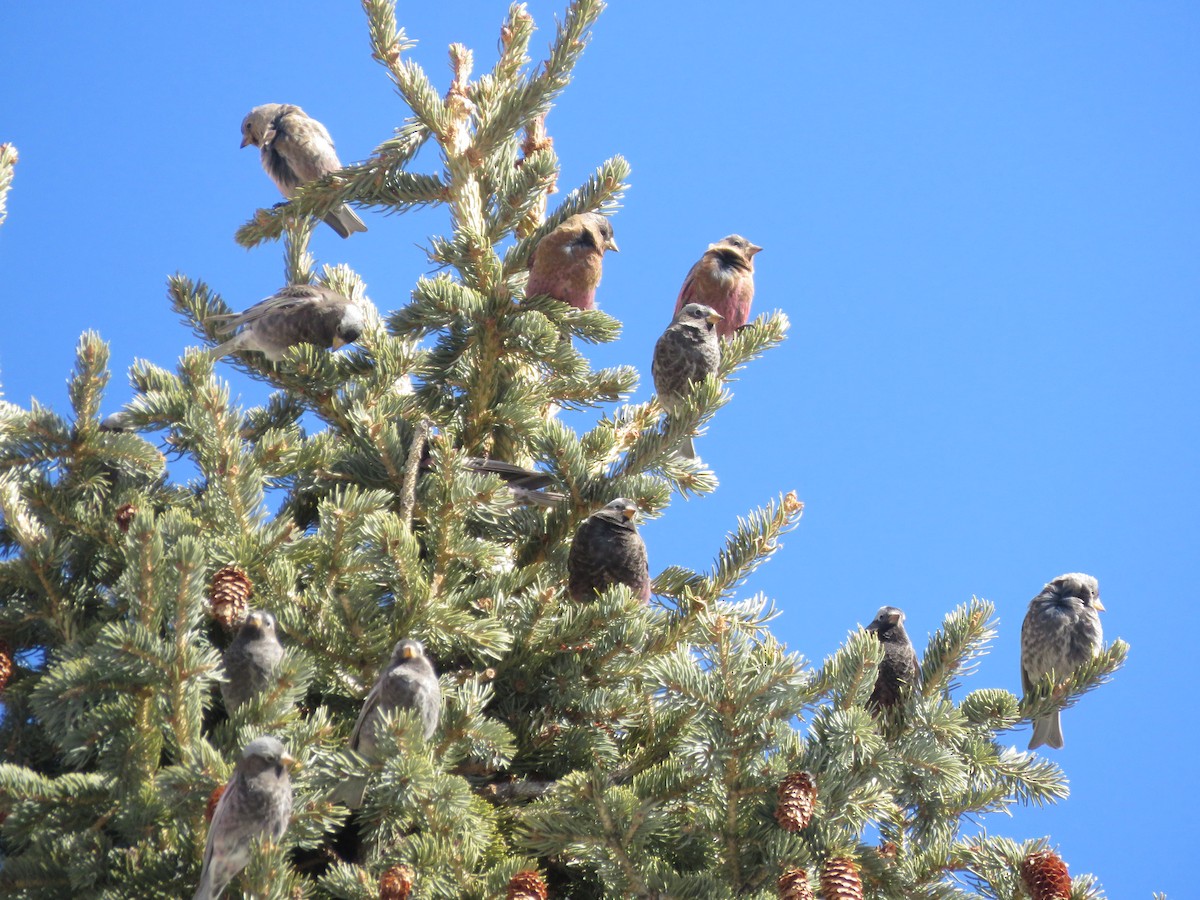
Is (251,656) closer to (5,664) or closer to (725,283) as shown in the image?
(5,664)

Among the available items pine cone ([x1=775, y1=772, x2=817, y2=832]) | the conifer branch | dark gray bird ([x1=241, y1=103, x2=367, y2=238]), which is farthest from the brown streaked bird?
dark gray bird ([x1=241, y1=103, x2=367, y2=238])

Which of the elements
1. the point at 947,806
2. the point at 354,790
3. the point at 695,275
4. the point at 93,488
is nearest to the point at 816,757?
the point at 947,806

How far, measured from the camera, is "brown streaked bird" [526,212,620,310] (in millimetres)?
3814

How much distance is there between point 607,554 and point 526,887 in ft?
3.36

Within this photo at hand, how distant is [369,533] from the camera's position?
258cm

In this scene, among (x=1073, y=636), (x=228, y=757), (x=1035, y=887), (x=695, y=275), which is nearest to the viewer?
(x=228, y=757)

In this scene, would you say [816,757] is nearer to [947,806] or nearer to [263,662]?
[947,806]

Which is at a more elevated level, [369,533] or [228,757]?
[369,533]

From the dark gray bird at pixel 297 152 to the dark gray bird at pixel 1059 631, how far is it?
3.59 m

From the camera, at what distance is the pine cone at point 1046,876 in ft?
7.82

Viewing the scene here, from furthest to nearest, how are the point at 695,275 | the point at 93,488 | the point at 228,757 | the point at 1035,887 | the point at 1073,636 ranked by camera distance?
1. the point at 695,275
2. the point at 1073,636
3. the point at 93,488
4. the point at 1035,887
5. the point at 228,757

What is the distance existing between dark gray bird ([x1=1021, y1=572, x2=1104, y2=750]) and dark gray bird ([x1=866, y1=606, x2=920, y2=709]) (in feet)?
2.50

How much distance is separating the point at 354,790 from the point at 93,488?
49.3 inches

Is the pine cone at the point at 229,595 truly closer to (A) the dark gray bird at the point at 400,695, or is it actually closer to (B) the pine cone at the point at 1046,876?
(A) the dark gray bird at the point at 400,695
